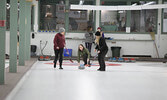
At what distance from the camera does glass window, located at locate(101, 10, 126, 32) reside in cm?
1752

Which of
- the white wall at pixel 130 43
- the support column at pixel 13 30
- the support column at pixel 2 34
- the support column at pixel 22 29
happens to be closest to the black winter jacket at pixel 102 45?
the support column at pixel 22 29

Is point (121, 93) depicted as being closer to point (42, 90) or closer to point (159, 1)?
point (42, 90)

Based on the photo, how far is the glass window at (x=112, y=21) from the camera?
17516 millimetres

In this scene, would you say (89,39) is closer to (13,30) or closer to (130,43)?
(130,43)

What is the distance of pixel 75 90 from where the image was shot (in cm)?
561

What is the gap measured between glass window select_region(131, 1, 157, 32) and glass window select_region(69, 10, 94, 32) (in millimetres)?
2476

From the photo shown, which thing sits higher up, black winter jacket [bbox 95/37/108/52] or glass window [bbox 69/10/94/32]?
glass window [bbox 69/10/94/32]

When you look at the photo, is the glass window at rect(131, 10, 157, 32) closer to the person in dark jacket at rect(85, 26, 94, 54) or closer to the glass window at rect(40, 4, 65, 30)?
the person in dark jacket at rect(85, 26, 94, 54)

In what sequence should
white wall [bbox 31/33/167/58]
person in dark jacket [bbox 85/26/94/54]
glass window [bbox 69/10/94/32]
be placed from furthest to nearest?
glass window [bbox 69/10/94/32] → white wall [bbox 31/33/167/58] → person in dark jacket [bbox 85/26/94/54]

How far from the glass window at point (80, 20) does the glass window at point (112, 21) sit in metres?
0.71

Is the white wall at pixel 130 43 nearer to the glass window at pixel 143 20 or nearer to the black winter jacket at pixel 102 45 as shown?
→ the glass window at pixel 143 20

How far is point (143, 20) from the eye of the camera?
1766 centimetres

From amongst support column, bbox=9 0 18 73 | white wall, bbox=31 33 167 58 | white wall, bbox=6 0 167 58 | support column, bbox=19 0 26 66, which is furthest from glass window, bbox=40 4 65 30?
support column, bbox=9 0 18 73

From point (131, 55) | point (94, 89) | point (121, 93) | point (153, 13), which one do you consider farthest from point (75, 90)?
point (153, 13)
